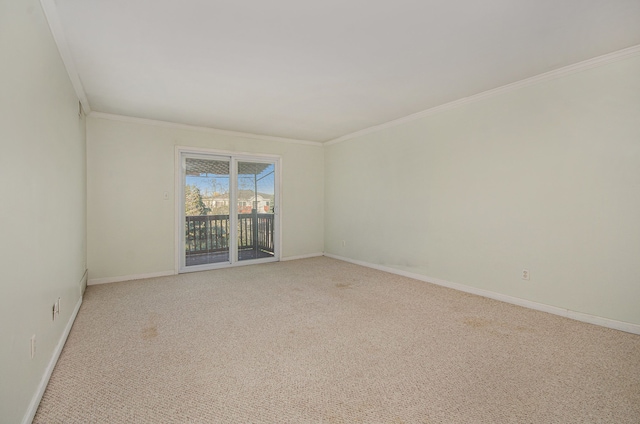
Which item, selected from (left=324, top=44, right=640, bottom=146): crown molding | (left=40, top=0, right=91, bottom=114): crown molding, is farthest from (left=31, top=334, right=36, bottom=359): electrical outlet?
(left=324, top=44, right=640, bottom=146): crown molding

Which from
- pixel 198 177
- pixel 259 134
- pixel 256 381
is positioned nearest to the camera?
pixel 256 381

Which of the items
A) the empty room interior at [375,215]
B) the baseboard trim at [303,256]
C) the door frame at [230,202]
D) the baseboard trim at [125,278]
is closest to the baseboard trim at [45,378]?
the empty room interior at [375,215]

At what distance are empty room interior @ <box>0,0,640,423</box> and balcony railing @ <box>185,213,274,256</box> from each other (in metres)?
0.12

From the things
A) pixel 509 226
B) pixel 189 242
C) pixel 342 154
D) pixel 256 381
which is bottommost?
pixel 256 381

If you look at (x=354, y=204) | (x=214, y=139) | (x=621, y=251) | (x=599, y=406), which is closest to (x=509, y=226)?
(x=621, y=251)

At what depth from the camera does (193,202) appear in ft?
16.1

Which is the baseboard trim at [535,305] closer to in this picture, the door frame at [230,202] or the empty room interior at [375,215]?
the empty room interior at [375,215]

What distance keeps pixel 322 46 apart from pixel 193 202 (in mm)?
3507

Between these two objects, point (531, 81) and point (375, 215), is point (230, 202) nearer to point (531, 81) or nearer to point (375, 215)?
point (375, 215)

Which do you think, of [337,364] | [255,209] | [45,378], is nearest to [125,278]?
[255,209]

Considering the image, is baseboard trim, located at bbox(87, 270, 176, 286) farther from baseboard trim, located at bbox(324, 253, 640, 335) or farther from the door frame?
baseboard trim, located at bbox(324, 253, 640, 335)

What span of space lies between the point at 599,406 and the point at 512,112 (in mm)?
2778

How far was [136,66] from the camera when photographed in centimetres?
275

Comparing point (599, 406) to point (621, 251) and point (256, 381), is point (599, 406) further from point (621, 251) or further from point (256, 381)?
point (256, 381)
